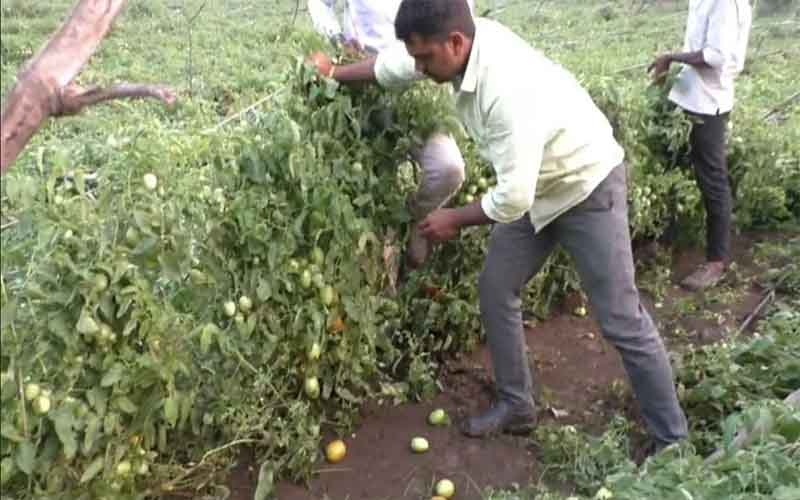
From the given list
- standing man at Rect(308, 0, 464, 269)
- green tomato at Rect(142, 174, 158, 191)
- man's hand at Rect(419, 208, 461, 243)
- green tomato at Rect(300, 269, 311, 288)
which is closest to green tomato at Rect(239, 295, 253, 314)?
green tomato at Rect(300, 269, 311, 288)

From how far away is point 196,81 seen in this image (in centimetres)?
735

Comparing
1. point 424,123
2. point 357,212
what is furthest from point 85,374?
point 424,123

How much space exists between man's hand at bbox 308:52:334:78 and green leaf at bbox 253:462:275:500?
125 centimetres

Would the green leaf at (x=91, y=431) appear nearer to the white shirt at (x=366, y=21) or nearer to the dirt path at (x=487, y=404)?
the dirt path at (x=487, y=404)

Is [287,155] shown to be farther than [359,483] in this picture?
No

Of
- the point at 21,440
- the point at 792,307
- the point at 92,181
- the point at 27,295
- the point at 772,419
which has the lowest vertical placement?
the point at 792,307

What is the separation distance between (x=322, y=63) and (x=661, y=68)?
2339mm

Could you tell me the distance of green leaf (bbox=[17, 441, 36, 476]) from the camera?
236 centimetres

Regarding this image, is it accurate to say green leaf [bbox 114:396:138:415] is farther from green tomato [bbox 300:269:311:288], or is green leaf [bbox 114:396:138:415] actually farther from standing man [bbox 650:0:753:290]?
standing man [bbox 650:0:753:290]

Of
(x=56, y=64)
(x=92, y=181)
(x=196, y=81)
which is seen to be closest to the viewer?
(x=56, y=64)

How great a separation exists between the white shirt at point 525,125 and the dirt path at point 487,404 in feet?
2.86

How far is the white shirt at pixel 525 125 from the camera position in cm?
289

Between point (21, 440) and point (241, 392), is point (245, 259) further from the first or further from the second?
point (21, 440)

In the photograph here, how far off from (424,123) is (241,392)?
3.57 ft
